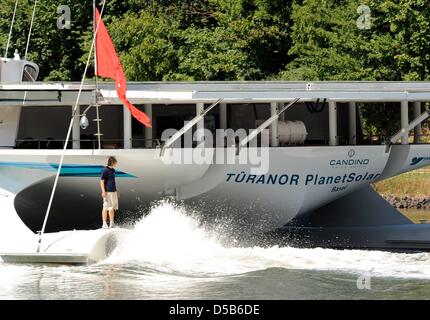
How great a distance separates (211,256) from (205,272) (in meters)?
1.71

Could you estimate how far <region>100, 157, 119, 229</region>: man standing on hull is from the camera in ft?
64.6

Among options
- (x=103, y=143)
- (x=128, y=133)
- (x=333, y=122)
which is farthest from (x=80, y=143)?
(x=333, y=122)

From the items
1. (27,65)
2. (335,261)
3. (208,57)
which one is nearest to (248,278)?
(335,261)

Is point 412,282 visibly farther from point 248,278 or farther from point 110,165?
point 110,165

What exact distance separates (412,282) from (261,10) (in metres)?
27.8

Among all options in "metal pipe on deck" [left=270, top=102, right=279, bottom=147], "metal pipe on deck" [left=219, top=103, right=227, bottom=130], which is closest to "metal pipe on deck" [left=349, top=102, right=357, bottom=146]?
"metal pipe on deck" [left=270, top=102, right=279, bottom=147]

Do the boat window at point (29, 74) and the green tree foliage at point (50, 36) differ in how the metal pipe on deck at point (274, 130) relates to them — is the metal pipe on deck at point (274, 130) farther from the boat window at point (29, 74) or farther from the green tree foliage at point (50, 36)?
the green tree foliage at point (50, 36)

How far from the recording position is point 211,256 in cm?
1944

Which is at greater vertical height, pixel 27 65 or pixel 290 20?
pixel 290 20

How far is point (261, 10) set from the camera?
143 feet

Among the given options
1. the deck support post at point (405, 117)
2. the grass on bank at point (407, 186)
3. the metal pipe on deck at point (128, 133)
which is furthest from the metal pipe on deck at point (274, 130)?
the grass on bank at point (407, 186)
